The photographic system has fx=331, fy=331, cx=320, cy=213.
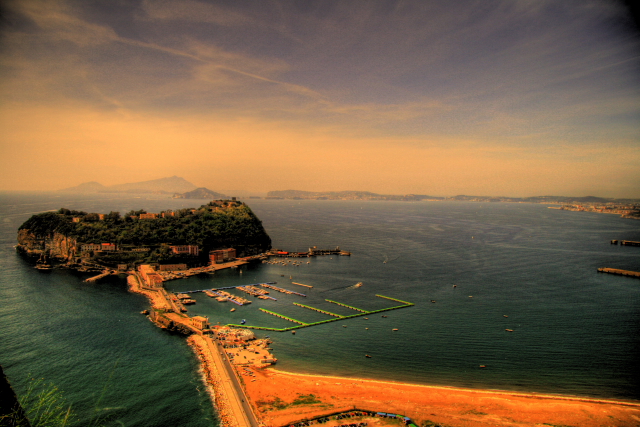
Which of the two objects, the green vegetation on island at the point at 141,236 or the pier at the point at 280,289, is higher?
the green vegetation on island at the point at 141,236

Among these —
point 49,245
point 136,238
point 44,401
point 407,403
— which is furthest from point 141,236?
point 407,403

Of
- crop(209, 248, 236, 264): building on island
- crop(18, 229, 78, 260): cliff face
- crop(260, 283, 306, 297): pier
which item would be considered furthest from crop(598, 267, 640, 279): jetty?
crop(18, 229, 78, 260): cliff face

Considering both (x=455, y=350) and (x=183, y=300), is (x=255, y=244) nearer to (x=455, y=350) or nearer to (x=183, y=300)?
(x=183, y=300)

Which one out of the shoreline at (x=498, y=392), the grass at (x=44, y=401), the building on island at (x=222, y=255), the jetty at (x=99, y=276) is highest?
the building on island at (x=222, y=255)

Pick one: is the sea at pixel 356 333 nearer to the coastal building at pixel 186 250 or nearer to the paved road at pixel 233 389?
the paved road at pixel 233 389

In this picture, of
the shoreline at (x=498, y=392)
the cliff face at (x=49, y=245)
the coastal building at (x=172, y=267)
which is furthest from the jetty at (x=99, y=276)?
the shoreline at (x=498, y=392)

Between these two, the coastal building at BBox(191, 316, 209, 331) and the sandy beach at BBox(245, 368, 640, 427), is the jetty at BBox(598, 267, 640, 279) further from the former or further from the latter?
the coastal building at BBox(191, 316, 209, 331)

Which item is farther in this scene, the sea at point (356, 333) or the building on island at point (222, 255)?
the building on island at point (222, 255)
